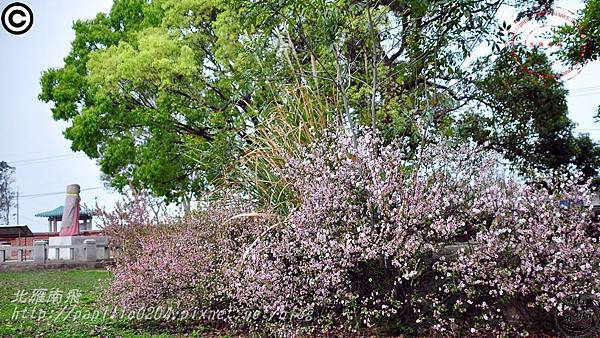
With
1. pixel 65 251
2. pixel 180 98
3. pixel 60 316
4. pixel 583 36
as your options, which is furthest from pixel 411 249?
pixel 65 251

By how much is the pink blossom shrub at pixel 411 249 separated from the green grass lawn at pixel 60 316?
2.09ft

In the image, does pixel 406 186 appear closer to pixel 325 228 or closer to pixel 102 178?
pixel 325 228

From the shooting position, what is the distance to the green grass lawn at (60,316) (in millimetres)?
4164

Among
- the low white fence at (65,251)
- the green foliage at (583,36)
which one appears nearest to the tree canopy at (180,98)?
the green foliage at (583,36)

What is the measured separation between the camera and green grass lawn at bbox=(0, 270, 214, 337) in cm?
416

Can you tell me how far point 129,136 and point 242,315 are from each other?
8488 millimetres

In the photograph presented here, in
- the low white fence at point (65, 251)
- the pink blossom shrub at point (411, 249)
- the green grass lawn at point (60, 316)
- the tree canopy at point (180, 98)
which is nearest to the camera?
the pink blossom shrub at point (411, 249)

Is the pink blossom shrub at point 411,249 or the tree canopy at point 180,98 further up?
the tree canopy at point 180,98

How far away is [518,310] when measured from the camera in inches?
150

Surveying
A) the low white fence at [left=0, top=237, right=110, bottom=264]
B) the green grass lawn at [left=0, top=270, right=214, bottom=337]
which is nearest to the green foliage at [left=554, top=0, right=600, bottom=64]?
the green grass lawn at [left=0, top=270, right=214, bottom=337]

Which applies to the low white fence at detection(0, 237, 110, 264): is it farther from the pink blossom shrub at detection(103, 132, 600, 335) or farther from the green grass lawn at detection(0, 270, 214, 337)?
the pink blossom shrub at detection(103, 132, 600, 335)

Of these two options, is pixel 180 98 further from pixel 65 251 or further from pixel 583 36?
pixel 583 36

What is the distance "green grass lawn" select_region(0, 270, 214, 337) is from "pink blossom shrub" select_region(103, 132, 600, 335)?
64 cm

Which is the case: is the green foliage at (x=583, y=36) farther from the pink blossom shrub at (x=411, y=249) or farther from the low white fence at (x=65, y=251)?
the low white fence at (x=65, y=251)
